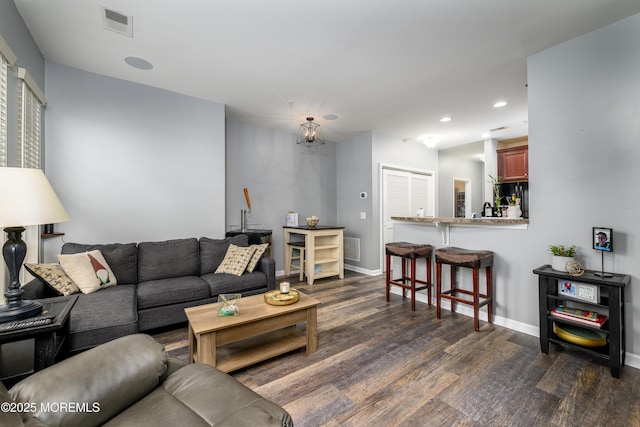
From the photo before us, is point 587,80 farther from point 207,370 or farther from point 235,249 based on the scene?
point 235,249

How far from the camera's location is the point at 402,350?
2.38 meters

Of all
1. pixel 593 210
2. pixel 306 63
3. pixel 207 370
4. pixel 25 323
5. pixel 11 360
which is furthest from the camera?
pixel 306 63

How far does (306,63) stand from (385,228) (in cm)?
342

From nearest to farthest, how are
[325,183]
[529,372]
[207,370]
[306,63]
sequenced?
[207,370] → [529,372] → [306,63] → [325,183]

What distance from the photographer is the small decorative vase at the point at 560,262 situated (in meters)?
2.27

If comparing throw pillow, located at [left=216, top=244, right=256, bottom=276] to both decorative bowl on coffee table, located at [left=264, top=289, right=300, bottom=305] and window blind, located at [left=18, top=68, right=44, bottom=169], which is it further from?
window blind, located at [left=18, top=68, right=44, bottom=169]

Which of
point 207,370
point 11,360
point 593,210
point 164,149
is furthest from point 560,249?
point 164,149

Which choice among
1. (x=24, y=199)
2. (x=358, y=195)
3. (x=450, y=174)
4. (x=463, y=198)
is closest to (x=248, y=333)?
(x=24, y=199)

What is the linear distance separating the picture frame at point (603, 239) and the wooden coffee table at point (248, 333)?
7.47 feet

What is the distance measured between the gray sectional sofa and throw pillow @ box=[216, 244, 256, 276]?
71 mm

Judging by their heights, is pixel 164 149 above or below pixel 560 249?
above

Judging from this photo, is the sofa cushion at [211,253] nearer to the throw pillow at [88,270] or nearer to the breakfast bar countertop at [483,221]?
the throw pillow at [88,270]

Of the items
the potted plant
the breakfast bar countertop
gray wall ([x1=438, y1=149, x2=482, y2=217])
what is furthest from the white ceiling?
gray wall ([x1=438, y1=149, x2=482, y2=217])

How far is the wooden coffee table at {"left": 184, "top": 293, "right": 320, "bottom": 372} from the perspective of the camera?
1914 millimetres
